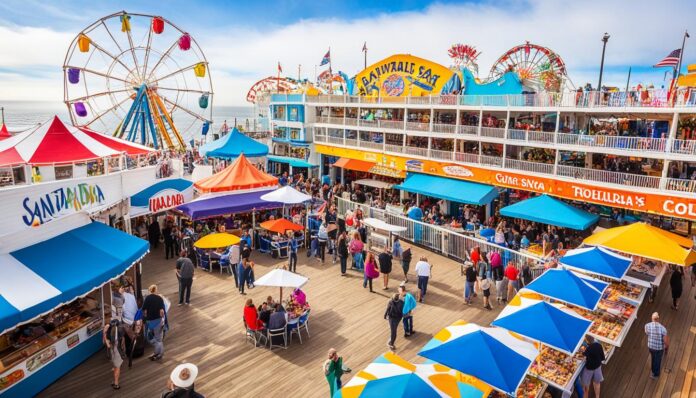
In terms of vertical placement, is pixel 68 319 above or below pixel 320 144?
below

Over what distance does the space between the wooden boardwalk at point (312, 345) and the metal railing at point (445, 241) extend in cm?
160

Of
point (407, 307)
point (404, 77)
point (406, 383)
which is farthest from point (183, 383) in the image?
point (404, 77)

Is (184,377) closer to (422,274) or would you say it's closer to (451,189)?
(422,274)

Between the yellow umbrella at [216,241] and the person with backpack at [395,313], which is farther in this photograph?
the yellow umbrella at [216,241]

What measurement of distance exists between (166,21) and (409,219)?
20.3m

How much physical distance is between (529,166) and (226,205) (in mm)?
14821

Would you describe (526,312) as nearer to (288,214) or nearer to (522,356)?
(522,356)

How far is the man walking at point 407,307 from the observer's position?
34.8 ft

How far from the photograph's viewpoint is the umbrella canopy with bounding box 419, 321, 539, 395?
22.1 feet

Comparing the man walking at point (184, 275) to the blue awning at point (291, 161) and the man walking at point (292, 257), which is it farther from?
the blue awning at point (291, 161)

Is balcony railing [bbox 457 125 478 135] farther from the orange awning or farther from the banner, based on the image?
the orange awning

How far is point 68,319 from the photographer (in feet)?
32.7

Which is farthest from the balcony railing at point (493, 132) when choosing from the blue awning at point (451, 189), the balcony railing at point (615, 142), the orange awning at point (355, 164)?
the orange awning at point (355, 164)

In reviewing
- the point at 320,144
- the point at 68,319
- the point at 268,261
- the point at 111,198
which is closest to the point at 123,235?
the point at 111,198
